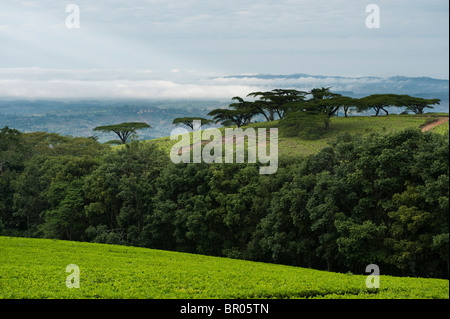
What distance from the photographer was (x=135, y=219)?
121 feet

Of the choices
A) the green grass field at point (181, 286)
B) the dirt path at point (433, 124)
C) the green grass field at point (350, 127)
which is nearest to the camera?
the green grass field at point (181, 286)

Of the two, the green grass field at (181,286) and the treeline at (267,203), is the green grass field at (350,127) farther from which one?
the green grass field at (181,286)

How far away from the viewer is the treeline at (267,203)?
2197 cm

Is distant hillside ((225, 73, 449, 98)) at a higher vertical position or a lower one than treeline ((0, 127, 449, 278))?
higher

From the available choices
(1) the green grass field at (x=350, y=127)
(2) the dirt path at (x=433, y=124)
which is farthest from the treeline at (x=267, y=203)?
(2) the dirt path at (x=433, y=124)

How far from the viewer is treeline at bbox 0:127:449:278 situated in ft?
72.1

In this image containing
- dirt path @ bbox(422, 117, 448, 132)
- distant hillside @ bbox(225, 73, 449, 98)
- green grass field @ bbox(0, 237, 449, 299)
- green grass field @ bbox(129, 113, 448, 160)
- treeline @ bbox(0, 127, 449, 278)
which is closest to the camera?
green grass field @ bbox(0, 237, 449, 299)

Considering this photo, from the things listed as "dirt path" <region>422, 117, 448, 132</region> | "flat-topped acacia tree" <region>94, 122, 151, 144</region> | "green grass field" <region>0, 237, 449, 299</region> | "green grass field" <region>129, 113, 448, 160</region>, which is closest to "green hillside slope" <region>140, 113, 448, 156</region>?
"green grass field" <region>129, 113, 448, 160</region>

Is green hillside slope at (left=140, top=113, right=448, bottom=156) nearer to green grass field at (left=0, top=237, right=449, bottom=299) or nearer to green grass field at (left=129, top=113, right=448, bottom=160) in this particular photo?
green grass field at (left=129, top=113, right=448, bottom=160)
